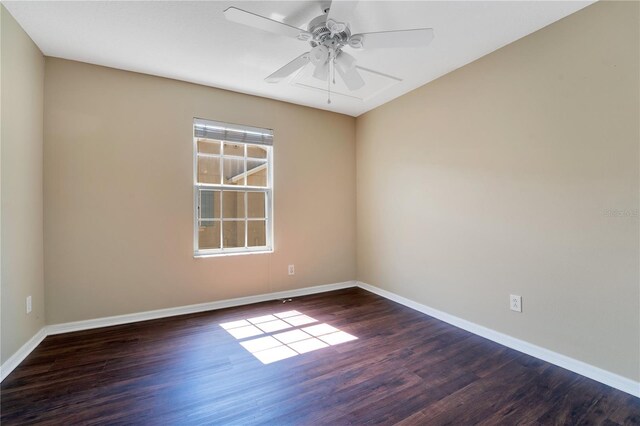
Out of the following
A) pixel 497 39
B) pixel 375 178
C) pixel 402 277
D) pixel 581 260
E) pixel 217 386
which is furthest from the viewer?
pixel 375 178

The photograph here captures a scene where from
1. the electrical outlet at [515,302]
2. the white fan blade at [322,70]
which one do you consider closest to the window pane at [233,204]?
the white fan blade at [322,70]

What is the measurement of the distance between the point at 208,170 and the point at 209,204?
1.30 ft

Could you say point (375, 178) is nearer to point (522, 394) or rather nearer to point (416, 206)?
point (416, 206)

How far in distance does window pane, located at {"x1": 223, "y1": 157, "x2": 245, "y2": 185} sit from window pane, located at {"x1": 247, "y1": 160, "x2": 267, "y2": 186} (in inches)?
3.4

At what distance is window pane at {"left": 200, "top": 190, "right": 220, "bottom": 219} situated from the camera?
3266 millimetres

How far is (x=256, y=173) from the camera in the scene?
11.8ft

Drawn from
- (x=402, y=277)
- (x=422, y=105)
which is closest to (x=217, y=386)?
(x=402, y=277)

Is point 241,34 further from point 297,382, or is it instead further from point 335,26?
point 297,382

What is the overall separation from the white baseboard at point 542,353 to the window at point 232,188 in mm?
2146

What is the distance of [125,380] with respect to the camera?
190cm

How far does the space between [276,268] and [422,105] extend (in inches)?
102

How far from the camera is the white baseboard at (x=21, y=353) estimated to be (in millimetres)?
1908

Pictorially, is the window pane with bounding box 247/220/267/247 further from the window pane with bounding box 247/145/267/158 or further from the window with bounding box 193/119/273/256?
the window pane with bounding box 247/145/267/158

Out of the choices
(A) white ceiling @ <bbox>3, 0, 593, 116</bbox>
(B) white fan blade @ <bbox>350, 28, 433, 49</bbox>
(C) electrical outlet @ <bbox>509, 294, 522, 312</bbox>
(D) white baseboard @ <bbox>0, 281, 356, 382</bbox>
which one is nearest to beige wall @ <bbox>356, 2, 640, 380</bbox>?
(C) electrical outlet @ <bbox>509, 294, 522, 312</bbox>
